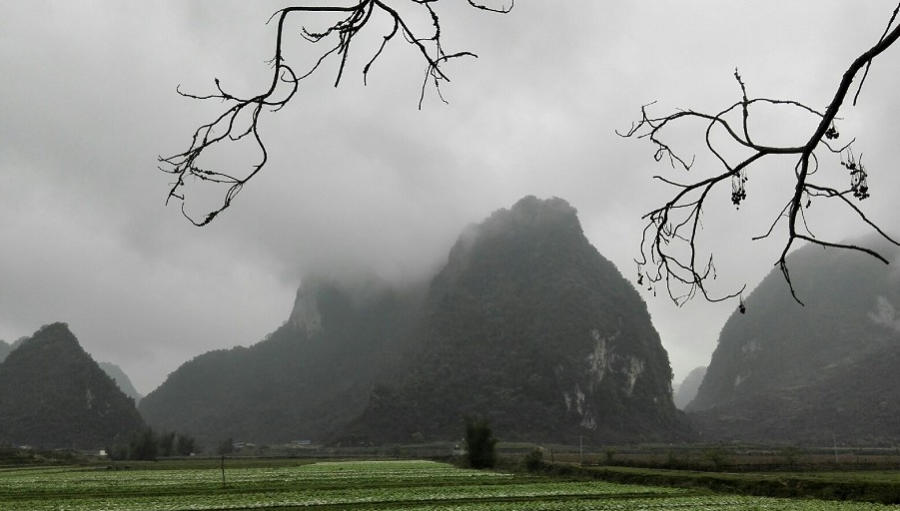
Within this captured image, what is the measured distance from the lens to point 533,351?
131 metres

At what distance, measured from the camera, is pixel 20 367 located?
131 metres

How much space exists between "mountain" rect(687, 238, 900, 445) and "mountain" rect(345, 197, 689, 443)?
1944 centimetres

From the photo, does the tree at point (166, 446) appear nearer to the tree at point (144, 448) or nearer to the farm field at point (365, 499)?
the tree at point (144, 448)

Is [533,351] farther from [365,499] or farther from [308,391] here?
[365,499]

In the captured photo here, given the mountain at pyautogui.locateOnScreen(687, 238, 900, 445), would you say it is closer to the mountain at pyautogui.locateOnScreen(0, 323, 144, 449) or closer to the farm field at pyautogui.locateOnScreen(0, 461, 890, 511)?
the farm field at pyautogui.locateOnScreen(0, 461, 890, 511)

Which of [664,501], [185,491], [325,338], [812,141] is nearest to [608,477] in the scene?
[664,501]

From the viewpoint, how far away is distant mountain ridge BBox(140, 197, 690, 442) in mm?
115375

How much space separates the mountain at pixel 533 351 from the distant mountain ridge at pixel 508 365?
266 mm

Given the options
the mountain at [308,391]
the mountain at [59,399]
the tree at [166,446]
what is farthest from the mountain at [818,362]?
the mountain at [59,399]

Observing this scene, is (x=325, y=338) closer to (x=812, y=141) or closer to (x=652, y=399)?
(x=652, y=399)

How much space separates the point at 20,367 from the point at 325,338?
8440cm

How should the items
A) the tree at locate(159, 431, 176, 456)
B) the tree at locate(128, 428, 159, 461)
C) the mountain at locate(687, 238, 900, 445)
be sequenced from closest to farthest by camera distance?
the tree at locate(128, 428, 159, 461) < the tree at locate(159, 431, 176, 456) < the mountain at locate(687, 238, 900, 445)

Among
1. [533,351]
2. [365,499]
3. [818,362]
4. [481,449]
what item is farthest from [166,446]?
[818,362]

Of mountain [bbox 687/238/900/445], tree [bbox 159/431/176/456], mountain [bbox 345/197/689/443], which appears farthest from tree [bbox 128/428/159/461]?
mountain [bbox 687/238/900/445]
